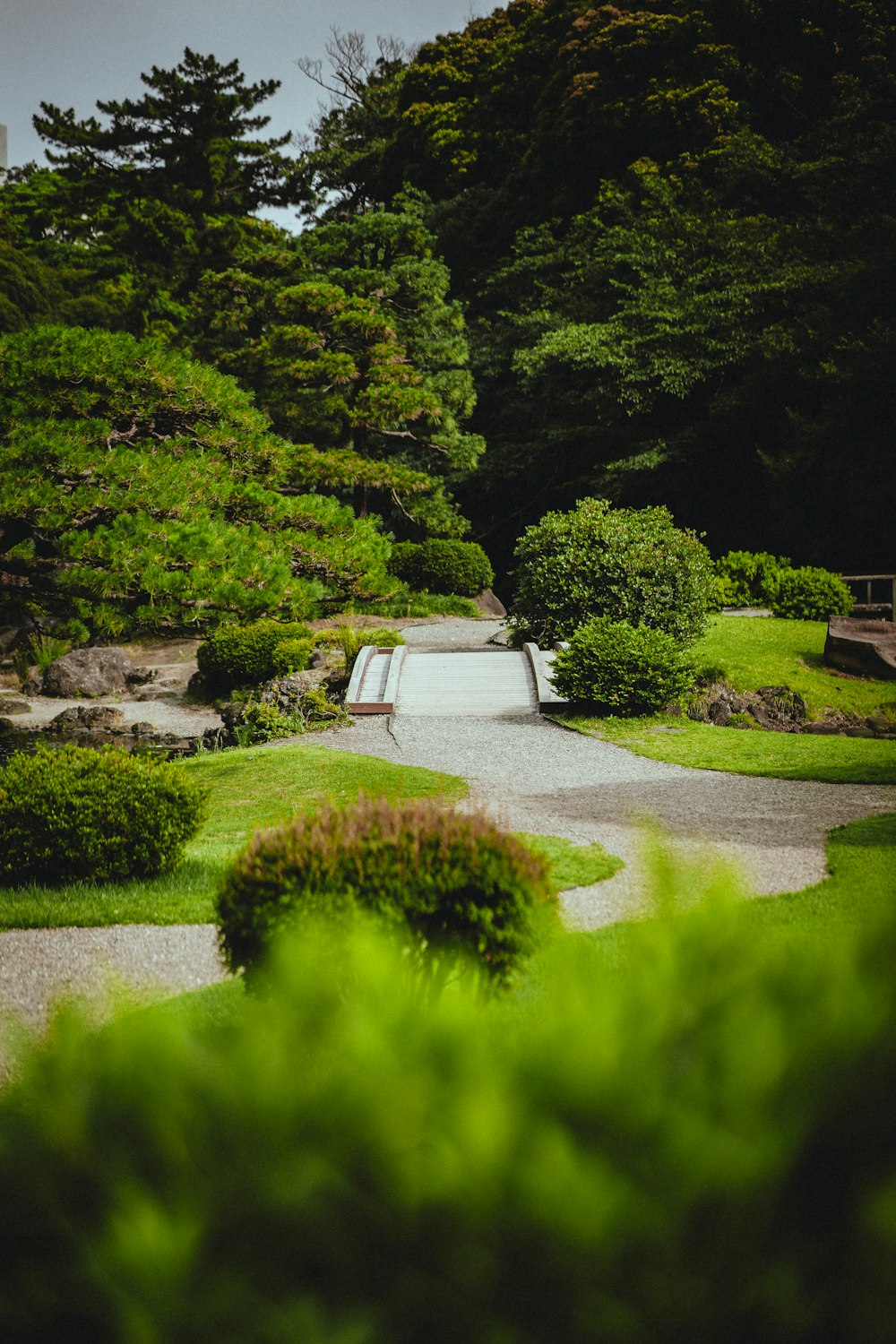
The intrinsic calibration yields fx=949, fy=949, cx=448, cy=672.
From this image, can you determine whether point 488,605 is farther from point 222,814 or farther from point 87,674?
point 222,814

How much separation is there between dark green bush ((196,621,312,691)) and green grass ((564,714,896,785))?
642cm

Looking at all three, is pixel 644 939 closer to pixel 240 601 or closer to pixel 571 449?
pixel 240 601

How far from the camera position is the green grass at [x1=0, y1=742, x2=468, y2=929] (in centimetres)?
505

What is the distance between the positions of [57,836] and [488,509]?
26.7 m

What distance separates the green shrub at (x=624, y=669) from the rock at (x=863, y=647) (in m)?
3.39

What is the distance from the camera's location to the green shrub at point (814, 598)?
1827cm

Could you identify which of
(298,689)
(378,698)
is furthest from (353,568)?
(298,689)

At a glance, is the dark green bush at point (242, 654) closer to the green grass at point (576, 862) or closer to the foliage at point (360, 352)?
the foliage at point (360, 352)

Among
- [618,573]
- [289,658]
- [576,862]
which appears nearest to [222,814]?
[576,862]

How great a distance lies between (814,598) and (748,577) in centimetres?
219

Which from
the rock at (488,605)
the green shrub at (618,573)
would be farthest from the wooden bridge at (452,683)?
the rock at (488,605)

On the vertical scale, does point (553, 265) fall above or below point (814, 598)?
above

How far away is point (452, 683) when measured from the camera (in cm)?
1424

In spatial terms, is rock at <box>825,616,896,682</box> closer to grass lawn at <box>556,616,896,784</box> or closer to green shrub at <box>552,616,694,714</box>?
grass lawn at <box>556,616,896,784</box>
